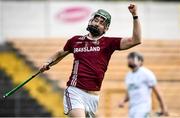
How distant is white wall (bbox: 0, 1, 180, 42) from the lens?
2072 cm

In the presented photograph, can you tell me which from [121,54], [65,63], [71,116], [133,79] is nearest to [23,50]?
[65,63]

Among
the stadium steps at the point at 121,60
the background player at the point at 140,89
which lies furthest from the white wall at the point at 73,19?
the background player at the point at 140,89

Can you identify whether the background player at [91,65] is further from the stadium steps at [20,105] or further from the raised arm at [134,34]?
the stadium steps at [20,105]

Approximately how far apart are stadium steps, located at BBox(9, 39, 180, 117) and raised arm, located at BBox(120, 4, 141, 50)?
370 inches

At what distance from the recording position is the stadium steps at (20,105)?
18578 mm

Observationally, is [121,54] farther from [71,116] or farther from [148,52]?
[71,116]

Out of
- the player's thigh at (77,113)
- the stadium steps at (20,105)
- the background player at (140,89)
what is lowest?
the stadium steps at (20,105)

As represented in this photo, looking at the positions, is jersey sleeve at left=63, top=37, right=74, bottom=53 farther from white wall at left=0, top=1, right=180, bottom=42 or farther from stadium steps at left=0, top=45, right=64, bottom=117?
white wall at left=0, top=1, right=180, bottom=42

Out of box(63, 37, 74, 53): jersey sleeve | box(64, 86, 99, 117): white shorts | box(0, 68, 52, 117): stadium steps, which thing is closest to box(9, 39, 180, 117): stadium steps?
box(0, 68, 52, 117): stadium steps

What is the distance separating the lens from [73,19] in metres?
21.3

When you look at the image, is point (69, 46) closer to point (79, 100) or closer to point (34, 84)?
point (79, 100)

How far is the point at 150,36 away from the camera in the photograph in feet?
70.3

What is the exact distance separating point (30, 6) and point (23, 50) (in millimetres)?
1396

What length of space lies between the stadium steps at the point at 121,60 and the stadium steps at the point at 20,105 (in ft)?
2.60
